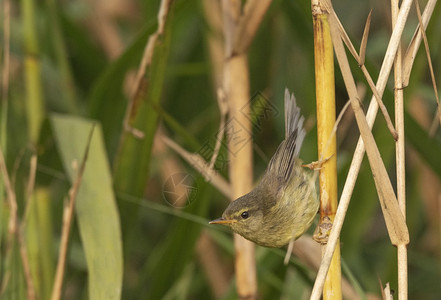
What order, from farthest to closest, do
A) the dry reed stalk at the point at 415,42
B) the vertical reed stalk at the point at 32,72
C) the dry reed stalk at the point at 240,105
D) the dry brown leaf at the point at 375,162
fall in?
1. the vertical reed stalk at the point at 32,72
2. the dry reed stalk at the point at 240,105
3. the dry reed stalk at the point at 415,42
4. the dry brown leaf at the point at 375,162

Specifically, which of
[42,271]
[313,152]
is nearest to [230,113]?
[313,152]

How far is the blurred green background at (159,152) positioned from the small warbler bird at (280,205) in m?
A: 0.11


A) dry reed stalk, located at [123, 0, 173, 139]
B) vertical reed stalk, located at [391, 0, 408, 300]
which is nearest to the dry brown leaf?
vertical reed stalk, located at [391, 0, 408, 300]

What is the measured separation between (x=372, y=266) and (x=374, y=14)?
1027 mm

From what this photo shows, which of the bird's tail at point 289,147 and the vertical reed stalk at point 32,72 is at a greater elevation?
the bird's tail at point 289,147

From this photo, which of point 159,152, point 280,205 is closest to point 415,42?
point 280,205

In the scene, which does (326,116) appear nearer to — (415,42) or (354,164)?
(354,164)

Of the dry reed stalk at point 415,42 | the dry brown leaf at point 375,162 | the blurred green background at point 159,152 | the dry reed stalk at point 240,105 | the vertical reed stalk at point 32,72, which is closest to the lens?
the dry brown leaf at point 375,162

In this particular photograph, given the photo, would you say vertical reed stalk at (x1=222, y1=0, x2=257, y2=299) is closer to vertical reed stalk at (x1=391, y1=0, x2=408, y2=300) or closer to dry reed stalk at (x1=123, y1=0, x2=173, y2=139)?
dry reed stalk at (x1=123, y1=0, x2=173, y2=139)

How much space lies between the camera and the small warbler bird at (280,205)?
3.37 feet

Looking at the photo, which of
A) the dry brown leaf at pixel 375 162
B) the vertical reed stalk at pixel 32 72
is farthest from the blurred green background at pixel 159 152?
the dry brown leaf at pixel 375 162

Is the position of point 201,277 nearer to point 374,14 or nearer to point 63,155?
point 63,155

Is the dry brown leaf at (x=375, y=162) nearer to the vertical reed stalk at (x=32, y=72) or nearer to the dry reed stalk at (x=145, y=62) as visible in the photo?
the dry reed stalk at (x=145, y=62)

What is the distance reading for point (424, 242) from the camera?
2.45 metres
